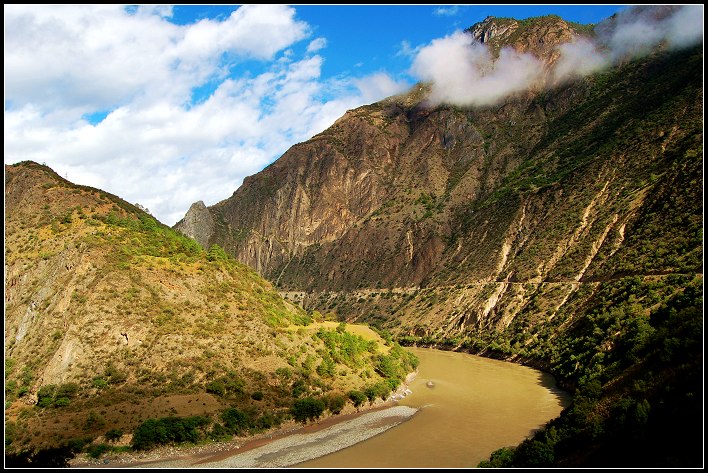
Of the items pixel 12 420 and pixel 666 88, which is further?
pixel 666 88

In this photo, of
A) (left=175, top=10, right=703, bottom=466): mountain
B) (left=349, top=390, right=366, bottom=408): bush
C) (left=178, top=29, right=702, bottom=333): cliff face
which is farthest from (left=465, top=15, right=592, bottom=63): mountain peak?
(left=349, top=390, right=366, bottom=408): bush

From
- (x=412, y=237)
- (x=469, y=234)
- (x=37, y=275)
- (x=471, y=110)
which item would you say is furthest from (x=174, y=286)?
(x=471, y=110)

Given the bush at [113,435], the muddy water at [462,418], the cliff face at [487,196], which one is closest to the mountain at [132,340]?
the bush at [113,435]

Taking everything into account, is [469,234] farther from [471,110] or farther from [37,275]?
[37,275]

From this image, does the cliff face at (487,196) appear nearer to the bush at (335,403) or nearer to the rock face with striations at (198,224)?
the rock face with striations at (198,224)

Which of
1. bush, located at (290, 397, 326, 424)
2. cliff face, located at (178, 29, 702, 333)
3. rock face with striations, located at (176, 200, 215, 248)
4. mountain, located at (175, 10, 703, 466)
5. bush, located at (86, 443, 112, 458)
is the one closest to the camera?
mountain, located at (175, 10, 703, 466)

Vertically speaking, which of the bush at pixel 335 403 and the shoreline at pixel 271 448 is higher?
the bush at pixel 335 403

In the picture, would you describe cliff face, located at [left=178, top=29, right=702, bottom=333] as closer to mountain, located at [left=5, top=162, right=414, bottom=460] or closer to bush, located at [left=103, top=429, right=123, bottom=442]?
mountain, located at [left=5, top=162, right=414, bottom=460]
